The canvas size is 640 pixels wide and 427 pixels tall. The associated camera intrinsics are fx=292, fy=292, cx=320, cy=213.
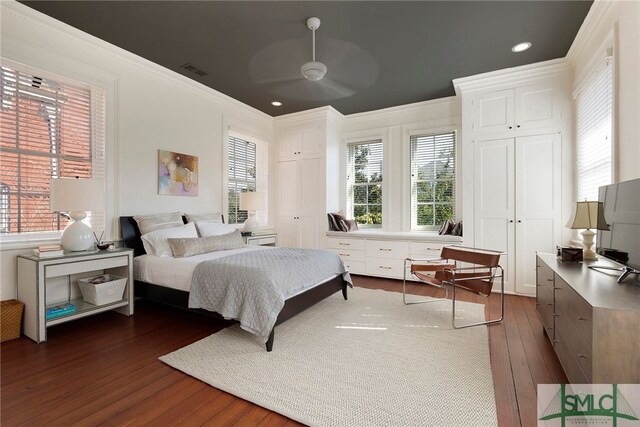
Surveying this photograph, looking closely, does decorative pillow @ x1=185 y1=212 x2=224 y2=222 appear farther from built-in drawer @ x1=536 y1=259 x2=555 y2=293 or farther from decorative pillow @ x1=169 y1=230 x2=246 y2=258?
built-in drawer @ x1=536 y1=259 x2=555 y2=293

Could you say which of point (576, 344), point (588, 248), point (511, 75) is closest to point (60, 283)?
point (576, 344)

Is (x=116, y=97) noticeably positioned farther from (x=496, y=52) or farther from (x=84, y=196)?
(x=496, y=52)

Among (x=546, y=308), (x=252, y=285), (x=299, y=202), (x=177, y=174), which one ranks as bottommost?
(x=546, y=308)

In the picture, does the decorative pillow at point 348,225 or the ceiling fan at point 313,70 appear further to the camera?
the decorative pillow at point 348,225

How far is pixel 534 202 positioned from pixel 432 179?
1517 millimetres

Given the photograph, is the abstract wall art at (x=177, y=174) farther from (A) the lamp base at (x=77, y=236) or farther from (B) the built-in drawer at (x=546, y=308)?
(B) the built-in drawer at (x=546, y=308)

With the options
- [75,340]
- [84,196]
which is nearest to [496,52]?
[84,196]

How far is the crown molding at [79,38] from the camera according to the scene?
2.53 meters

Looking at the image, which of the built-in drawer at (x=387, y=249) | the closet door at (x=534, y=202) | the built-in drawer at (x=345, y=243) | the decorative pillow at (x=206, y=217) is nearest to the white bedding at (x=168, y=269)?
the decorative pillow at (x=206, y=217)

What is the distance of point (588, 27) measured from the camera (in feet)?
8.89

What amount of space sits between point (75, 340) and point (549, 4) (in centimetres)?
494

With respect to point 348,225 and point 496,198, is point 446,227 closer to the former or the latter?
point 496,198

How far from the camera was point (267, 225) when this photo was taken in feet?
18.2

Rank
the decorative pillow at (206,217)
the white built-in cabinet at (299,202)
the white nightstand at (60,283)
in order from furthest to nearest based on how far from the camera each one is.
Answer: the white built-in cabinet at (299,202) → the decorative pillow at (206,217) → the white nightstand at (60,283)
